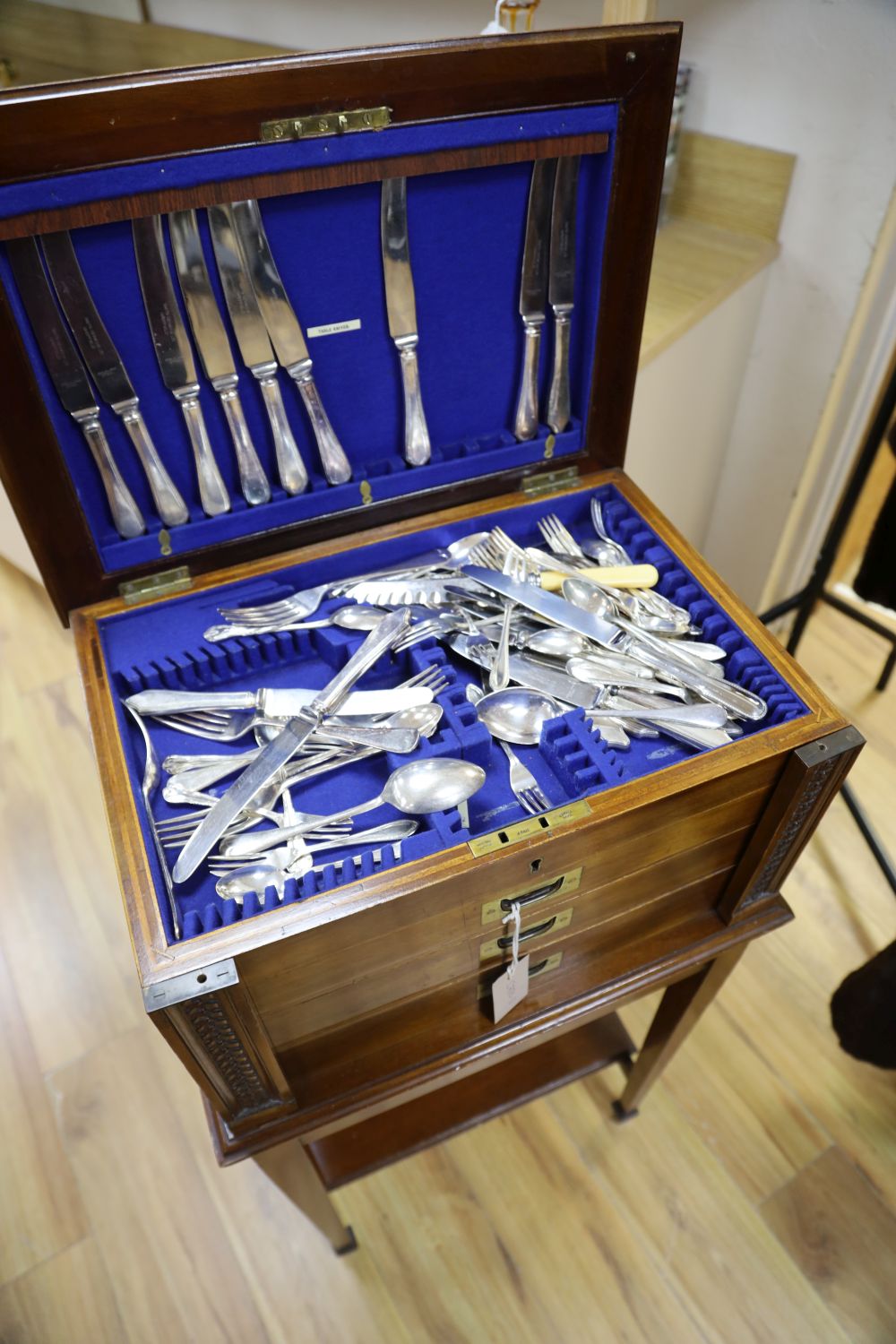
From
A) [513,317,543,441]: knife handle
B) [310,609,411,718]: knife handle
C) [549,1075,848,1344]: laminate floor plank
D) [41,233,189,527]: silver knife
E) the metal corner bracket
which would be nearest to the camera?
the metal corner bracket

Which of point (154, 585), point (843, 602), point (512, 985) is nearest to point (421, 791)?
point (512, 985)

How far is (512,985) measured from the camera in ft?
2.52

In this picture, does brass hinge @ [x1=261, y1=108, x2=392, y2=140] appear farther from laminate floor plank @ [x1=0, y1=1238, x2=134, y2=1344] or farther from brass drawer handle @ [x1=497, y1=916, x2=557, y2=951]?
laminate floor plank @ [x1=0, y1=1238, x2=134, y2=1344]

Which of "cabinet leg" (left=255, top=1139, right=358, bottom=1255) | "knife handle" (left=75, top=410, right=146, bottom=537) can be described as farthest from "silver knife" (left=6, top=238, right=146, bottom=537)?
"cabinet leg" (left=255, top=1139, right=358, bottom=1255)

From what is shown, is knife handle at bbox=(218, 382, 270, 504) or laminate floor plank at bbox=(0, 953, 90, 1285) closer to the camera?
knife handle at bbox=(218, 382, 270, 504)

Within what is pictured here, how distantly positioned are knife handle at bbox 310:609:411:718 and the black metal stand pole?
0.69 m

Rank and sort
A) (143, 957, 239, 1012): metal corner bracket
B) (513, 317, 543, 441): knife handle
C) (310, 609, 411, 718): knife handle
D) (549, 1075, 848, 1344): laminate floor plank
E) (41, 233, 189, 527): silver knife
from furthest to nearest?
1. (549, 1075, 848, 1344): laminate floor plank
2. (513, 317, 543, 441): knife handle
3. (310, 609, 411, 718): knife handle
4. (41, 233, 189, 527): silver knife
5. (143, 957, 239, 1012): metal corner bracket

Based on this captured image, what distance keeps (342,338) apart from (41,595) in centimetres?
137

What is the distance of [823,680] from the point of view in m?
1.74

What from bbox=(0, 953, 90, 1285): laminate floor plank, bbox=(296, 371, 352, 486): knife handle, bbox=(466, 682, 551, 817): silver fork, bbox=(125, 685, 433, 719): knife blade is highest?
bbox=(296, 371, 352, 486): knife handle

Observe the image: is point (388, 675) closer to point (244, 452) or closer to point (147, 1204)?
point (244, 452)

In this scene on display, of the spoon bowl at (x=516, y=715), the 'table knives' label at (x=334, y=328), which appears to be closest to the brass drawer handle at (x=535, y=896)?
the spoon bowl at (x=516, y=715)

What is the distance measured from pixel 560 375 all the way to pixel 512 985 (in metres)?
0.60

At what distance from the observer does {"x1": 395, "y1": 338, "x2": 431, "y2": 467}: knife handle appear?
0.84 meters
